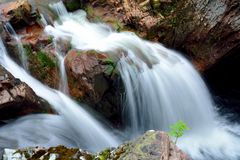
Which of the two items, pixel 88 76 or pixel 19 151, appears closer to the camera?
pixel 19 151

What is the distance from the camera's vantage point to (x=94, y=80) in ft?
22.5

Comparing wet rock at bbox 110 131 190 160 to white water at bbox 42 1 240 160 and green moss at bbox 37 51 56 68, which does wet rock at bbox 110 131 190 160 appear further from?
green moss at bbox 37 51 56 68

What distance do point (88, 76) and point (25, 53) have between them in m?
1.63

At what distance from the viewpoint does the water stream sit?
6930 millimetres

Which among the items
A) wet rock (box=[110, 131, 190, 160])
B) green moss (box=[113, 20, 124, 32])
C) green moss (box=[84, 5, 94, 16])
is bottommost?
wet rock (box=[110, 131, 190, 160])

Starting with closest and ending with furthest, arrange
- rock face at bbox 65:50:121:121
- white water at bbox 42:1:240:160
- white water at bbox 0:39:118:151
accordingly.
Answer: white water at bbox 0:39:118:151 < rock face at bbox 65:50:121:121 < white water at bbox 42:1:240:160

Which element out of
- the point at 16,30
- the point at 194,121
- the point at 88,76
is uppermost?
the point at 16,30

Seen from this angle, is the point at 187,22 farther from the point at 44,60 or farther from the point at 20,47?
the point at 20,47

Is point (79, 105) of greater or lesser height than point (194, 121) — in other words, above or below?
above

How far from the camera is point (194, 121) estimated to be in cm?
789

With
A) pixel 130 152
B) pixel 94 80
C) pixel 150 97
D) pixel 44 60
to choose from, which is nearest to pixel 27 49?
pixel 44 60

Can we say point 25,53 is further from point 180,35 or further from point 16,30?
point 180,35

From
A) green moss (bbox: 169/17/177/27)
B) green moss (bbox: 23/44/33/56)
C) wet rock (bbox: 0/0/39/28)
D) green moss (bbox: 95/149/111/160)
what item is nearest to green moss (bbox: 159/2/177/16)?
green moss (bbox: 169/17/177/27)

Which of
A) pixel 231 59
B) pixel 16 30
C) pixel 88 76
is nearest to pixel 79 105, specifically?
pixel 88 76
